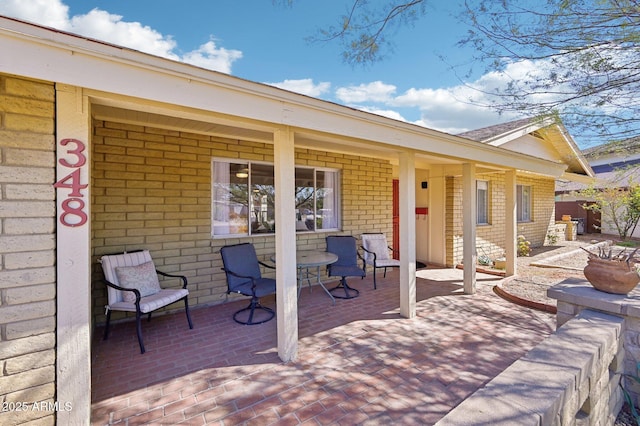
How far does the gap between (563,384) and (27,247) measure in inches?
132

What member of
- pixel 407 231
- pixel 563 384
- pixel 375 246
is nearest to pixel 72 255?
pixel 563 384

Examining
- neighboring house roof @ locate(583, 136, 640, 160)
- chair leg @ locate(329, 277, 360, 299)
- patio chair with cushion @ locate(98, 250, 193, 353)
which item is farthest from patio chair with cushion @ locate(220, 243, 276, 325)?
neighboring house roof @ locate(583, 136, 640, 160)

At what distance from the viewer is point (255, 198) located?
538 centimetres

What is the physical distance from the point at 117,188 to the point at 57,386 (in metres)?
2.81

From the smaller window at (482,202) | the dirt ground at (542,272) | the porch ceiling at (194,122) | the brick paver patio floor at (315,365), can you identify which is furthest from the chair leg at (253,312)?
the smaller window at (482,202)

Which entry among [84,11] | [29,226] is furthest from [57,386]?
[84,11]

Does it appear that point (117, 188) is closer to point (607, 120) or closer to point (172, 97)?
point (172, 97)

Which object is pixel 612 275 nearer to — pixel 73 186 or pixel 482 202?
pixel 73 186

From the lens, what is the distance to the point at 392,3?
3.25m

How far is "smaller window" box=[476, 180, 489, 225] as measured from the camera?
866 centimetres

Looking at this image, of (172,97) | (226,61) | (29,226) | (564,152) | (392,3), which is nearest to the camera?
(29,226)

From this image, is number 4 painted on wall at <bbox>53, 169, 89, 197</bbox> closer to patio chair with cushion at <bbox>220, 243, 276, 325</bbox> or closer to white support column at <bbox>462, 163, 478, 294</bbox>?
patio chair with cushion at <bbox>220, 243, 276, 325</bbox>

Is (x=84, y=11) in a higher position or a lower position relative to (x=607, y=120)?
higher

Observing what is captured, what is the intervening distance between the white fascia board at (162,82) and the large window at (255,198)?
1.70m
